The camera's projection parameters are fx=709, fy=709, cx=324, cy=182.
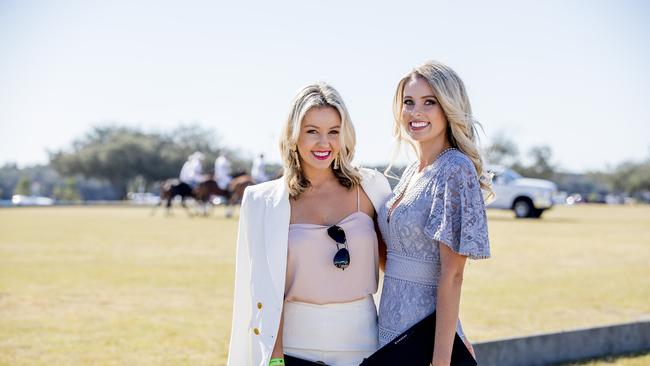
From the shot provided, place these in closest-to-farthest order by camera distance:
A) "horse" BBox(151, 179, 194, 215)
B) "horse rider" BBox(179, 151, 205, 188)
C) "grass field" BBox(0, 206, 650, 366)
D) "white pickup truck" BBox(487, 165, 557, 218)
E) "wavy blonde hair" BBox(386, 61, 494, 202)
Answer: "wavy blonde hair" BBox(386, 61, 494, 202), "grass field" BBox(0, 206, 650, 366), "white pickup truck" BBox(487, 165, 557, 218), "horse" BBox(151, 179, 194, 215), "horse rider" BBox(179, 151, 205, 188)

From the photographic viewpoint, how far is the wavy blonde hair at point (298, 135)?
2889 mm

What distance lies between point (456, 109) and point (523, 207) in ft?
79.4

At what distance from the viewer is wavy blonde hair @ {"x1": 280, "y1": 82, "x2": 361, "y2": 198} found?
2.89 metres

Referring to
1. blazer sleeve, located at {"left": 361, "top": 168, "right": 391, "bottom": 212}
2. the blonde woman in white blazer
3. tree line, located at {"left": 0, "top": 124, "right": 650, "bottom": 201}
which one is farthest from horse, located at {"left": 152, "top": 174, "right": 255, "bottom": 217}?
Result: tree line, located at {"left": 0, "top": 124, "right": 650, "bottom": 201}

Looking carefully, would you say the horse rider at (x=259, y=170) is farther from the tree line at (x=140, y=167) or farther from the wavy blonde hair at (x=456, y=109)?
the tree line at (x=140, y=167)

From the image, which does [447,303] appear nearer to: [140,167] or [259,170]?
[259,170]

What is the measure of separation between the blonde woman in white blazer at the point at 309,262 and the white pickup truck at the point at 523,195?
75.8ft

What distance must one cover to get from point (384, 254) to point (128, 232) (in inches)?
630

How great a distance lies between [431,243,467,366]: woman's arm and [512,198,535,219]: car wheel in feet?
79.1

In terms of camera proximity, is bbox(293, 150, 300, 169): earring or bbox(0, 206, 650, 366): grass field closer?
bbox(293, 150, 300, 169): earring

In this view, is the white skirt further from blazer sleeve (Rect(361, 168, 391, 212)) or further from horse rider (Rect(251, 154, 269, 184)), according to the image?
horse rider (Rect(251, 154, 269, 184))

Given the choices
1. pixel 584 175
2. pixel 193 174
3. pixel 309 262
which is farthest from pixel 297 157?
pixel 584 175

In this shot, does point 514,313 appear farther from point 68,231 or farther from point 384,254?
point 68,231

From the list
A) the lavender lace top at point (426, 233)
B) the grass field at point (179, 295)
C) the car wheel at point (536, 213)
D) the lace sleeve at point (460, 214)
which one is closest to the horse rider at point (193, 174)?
the car wheel at point (536, 213)
